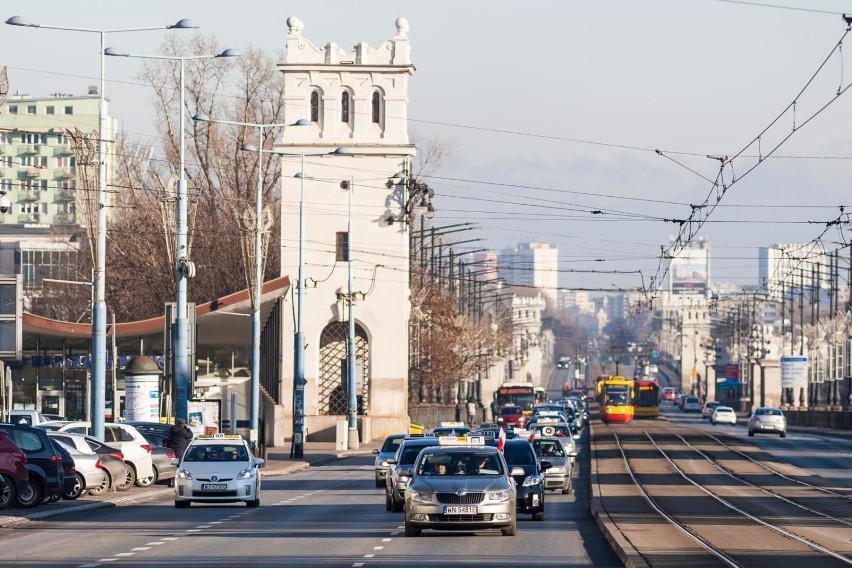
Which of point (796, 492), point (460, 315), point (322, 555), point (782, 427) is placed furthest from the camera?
point (460, 315)

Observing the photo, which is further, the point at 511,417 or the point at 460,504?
the point at 511,417

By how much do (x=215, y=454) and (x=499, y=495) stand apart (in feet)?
33.5

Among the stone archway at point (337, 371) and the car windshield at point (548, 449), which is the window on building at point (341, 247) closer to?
the stone archway at point (337, 371)

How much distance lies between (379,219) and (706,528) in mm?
51560

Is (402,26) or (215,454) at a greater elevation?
(402,26)

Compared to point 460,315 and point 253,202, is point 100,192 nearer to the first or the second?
point 253,202

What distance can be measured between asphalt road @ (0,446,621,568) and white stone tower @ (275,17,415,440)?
135ft

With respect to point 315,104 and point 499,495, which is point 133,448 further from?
point 315,104

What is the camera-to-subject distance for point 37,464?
3138 centimetres

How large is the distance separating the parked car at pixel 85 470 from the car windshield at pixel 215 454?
2.79 m

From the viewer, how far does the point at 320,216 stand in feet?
255

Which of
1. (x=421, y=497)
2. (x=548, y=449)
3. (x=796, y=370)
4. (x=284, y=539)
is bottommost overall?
(x=284, y=539)

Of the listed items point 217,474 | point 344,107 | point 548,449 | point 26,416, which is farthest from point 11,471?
point 344,107

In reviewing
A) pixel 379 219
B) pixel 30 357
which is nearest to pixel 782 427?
pixel 379 219
